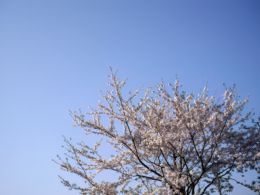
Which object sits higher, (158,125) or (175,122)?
(175,122)

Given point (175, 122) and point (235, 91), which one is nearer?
point (235, 91)

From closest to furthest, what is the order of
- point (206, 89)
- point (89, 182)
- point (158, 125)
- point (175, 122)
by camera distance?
point (158, 125) → point (89, 182) → point (175, 122) → point (206, 89)

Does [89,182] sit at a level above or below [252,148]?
below

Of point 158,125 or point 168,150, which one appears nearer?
A: point 158,125

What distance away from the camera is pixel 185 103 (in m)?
7.03

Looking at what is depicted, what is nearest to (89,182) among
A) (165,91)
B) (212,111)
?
(165,91)

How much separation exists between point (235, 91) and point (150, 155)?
432cm

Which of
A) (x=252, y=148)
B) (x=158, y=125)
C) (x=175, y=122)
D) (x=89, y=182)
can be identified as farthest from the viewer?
(x=175, y=122)

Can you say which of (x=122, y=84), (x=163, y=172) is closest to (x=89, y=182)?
(x=163, y=172)

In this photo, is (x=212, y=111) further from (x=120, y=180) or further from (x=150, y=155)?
(x=120, y=180)

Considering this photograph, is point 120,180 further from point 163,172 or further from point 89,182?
point 163,172

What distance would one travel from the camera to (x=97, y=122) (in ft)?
22.8

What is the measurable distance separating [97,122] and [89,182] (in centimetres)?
226

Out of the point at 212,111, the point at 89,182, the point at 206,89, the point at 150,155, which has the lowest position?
the point at 89,182
